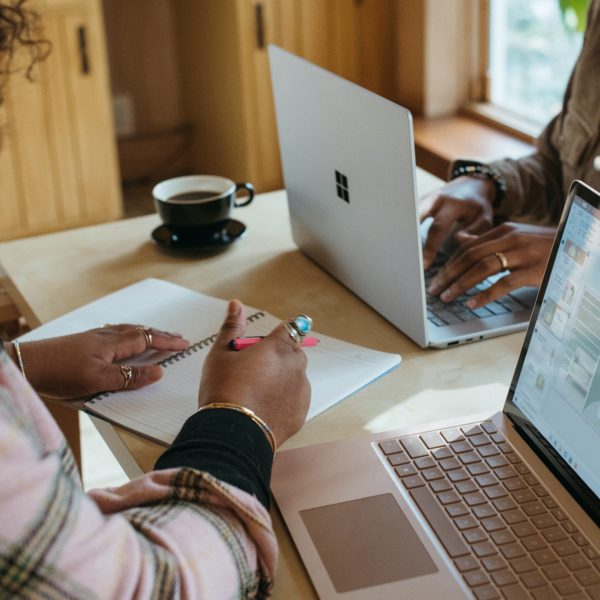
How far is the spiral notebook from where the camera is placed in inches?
41.0

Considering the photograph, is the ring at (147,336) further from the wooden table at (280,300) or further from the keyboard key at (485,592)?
the keyboard key at (485,592)

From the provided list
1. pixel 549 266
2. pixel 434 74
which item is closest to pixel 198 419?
pixel 549 266

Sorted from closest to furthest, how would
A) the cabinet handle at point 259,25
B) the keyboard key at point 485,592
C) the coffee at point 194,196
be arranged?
the keyboard key at point 485,592
the coffee at point 194,196
the cabinet handle at point 259,25

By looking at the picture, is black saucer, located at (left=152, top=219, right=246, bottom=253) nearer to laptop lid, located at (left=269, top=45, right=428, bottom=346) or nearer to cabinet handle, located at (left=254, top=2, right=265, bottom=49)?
laptop lid, located at (left=269, top=45, right=428, bottom=346)

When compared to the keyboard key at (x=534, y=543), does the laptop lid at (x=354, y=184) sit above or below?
above

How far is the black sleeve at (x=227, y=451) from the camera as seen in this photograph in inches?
31.5

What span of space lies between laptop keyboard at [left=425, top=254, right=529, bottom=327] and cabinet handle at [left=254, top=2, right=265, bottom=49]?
6.27ft

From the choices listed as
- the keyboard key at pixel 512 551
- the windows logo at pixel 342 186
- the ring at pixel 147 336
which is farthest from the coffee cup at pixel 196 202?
the keyboard key at pixel 512 551

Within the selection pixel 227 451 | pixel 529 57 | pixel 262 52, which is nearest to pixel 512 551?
pixel 227 451

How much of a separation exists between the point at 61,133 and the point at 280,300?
5.81 ft

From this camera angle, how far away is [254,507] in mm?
768

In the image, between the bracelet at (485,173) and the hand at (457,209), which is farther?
the bracelet at (485,173)

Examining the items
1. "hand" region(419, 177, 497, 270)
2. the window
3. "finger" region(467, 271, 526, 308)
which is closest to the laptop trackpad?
"finger" region(467, 271, 526, 308)

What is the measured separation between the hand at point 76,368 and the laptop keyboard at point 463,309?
0.39 m
